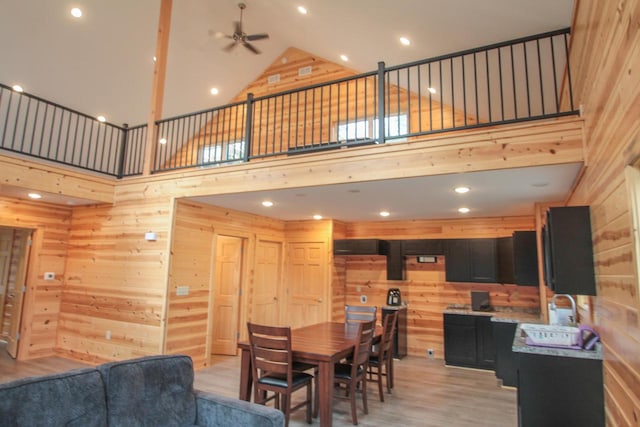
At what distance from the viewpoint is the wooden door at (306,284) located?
7.06 m

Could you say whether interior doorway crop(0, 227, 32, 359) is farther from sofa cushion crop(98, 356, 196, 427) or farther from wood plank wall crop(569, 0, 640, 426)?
wood plank wall crop(569, 0, 640, 426)

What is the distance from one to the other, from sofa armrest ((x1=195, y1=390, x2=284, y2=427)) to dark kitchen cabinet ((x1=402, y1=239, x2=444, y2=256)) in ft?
15.2

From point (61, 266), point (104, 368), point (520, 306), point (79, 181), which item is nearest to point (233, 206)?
point (79, 181)

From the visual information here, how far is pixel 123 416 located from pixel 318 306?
4.91 metres

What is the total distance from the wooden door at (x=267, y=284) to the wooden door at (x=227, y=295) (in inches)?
12.8

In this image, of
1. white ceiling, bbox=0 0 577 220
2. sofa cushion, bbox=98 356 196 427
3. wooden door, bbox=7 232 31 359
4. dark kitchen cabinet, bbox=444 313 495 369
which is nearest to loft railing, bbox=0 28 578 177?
white ceiling, bbox=0 0 577 220

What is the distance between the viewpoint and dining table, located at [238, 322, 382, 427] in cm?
341

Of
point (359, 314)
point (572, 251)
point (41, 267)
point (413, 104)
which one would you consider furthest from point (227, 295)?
point (572, 251)

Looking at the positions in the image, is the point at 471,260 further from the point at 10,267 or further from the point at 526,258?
the point at 10,267

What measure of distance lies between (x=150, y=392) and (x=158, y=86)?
15.0 ft

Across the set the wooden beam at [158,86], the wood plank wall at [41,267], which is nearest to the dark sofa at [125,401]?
the wooden beam at [158,86]

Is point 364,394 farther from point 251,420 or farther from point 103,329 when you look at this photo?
point 103,329

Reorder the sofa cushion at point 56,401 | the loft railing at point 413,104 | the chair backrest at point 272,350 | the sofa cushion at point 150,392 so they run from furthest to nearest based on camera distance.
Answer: the loft railing at point 413,104 < the chair backrest at point 272,350 < the sofa cushion at point 150,392 < the sofa cushion at point 56,401

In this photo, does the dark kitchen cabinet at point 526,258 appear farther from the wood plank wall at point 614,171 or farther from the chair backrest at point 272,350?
the chair backrest at point 272,350
